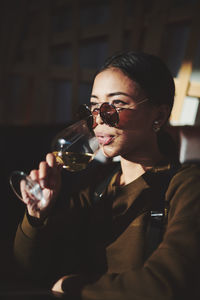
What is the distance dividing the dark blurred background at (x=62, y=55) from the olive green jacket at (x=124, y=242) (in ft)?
0.77

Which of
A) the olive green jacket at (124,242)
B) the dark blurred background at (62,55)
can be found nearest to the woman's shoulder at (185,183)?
the olive green jacket at (124,242)

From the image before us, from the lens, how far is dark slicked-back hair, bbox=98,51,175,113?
3.48 feet

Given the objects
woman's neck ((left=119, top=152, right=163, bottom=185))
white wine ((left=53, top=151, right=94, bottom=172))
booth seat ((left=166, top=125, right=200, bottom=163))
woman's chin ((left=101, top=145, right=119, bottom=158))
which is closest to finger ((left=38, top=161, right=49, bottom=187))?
white wine ((left=53, top=151, right=94, bottom=172))

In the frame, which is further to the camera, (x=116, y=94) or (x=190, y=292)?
(x=116, y=94)

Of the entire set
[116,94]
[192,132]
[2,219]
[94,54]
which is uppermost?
[94,54]

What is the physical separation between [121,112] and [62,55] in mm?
2131

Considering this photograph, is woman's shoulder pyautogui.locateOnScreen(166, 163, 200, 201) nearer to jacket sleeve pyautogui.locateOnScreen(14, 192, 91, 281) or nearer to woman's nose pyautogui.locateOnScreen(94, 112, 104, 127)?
woman's nose pyautogui.locateOnScreen(94, 112, 104, 127)

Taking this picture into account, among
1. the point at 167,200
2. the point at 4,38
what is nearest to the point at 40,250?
the point at 167,200

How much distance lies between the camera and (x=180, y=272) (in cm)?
69

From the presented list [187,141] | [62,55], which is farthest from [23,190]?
[62,55]

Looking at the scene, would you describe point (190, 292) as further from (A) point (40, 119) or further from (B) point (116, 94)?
Answer: (A) point (40, 119)

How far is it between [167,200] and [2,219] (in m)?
1.05

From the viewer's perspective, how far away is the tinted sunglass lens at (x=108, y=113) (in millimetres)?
1021

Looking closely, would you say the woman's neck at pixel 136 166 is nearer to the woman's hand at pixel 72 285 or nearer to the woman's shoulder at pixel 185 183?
the woman's shoulder at pixel 185 183
